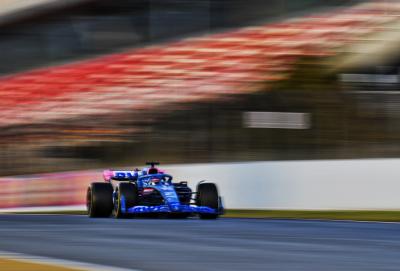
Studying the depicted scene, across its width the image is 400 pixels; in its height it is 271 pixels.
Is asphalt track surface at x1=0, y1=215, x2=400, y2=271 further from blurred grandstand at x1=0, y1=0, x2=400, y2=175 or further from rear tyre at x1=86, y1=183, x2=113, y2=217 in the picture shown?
blurred grandstand at x1=0, y1=0, x2=400, y2=175

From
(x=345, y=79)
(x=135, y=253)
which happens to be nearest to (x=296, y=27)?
(x=345, y=79)

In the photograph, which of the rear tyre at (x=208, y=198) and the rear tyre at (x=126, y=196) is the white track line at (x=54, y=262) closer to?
the rear tyre at (x=126, y=196)

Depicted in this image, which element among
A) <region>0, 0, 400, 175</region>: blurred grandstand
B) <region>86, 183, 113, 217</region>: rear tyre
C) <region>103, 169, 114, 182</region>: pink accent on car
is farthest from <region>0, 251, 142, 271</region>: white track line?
<region>0, 0, 400, 175</region>: blurred grandstand

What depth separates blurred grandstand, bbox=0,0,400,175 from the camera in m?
18.0

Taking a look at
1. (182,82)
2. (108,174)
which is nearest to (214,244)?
(108,174)

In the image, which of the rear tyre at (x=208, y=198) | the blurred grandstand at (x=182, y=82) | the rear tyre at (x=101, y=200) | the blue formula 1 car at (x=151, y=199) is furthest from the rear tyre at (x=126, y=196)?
the blurred grandstand at (x=182, y=82)

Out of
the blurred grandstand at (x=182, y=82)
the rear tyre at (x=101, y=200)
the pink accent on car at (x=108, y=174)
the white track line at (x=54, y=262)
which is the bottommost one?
the rear tyre at (x=101, y=200)

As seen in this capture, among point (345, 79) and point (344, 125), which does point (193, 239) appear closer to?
point (344, 125)

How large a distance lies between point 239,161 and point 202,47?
7243mm

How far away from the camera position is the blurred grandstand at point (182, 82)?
18.0 m

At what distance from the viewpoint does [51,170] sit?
19500mm

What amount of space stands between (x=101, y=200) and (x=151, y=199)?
0.69m

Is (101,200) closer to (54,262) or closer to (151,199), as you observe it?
(151,199)

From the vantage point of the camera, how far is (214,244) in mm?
8203
